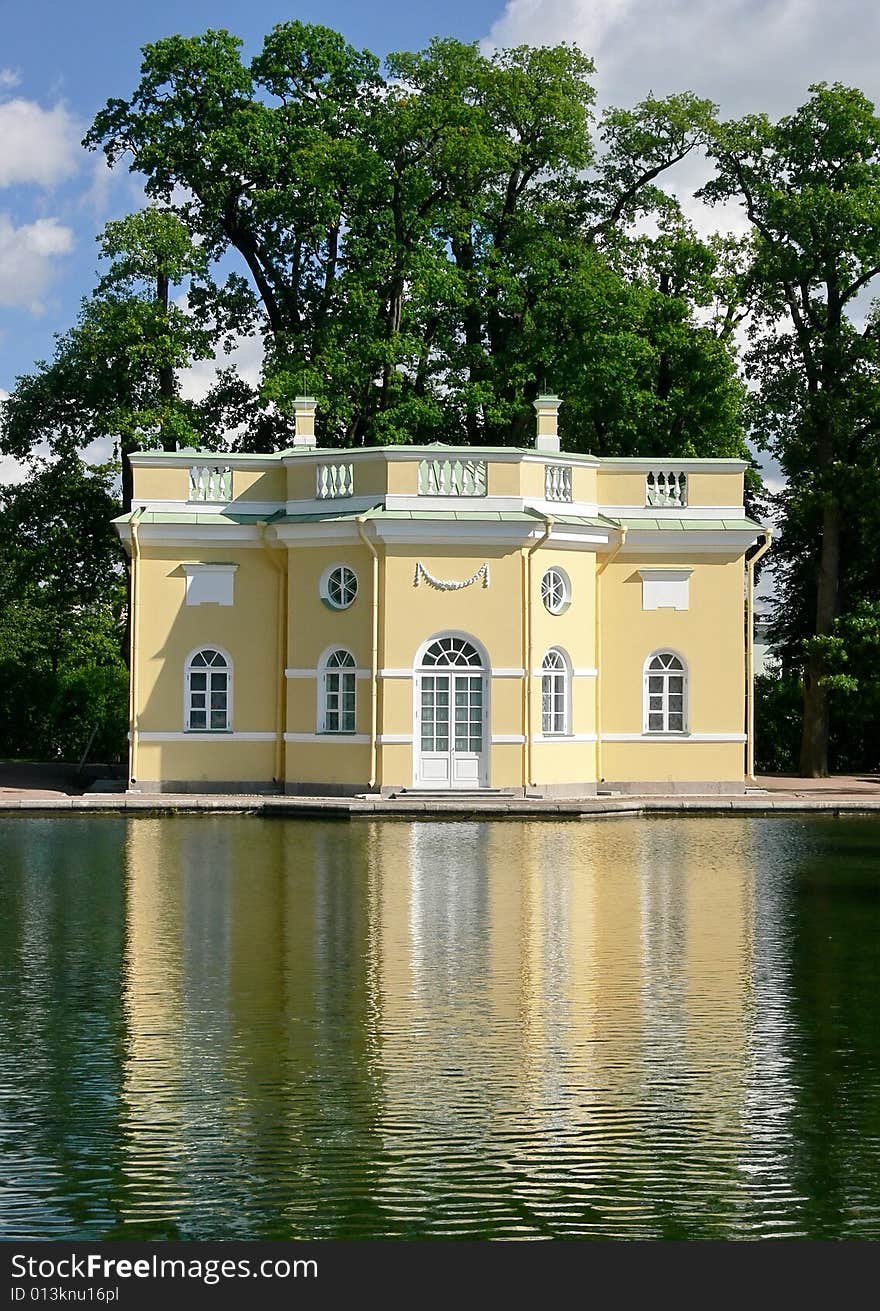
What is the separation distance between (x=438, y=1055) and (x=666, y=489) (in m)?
21.5

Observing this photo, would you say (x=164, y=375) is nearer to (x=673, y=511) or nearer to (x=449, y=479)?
(x=449, y=479)

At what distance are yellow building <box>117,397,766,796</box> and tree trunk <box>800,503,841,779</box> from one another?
6.02 meters

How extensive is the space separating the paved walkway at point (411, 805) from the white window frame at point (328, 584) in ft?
9.81

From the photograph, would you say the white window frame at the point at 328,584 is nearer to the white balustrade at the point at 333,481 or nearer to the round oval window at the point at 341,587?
the round oval window at the point at 341,587

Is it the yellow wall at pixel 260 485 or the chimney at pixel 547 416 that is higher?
the chimney at pixel 547 416

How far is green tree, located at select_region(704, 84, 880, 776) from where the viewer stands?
114 feet

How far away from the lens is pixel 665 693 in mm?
29844

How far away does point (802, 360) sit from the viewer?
36.7 meters

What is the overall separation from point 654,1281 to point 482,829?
57.4 ft

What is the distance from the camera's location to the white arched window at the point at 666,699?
29812 mm

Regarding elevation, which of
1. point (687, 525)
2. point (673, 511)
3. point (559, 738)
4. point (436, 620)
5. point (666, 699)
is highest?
point (673, 511)

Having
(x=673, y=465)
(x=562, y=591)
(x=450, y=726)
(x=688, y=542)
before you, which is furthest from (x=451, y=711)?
(x=673, y=465)

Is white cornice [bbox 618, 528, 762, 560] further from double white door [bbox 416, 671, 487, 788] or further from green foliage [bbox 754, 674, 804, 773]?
green foliage [bbox 754, 674, 804, 773]

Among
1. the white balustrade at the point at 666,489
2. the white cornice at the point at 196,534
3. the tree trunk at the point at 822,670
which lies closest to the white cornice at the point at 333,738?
the white cornice at the point at 196,534
